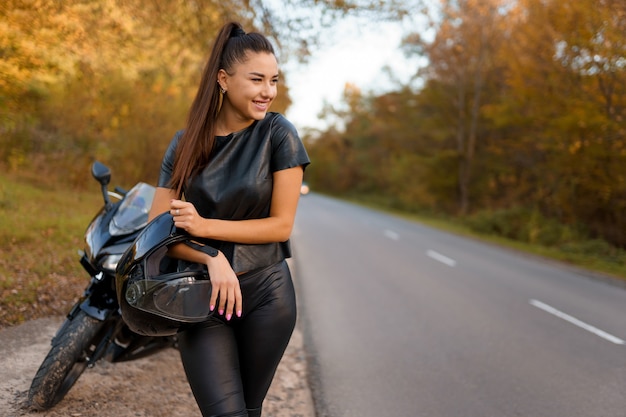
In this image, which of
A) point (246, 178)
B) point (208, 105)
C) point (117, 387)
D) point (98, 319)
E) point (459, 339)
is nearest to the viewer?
point (246, 178)

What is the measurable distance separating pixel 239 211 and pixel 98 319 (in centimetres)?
162

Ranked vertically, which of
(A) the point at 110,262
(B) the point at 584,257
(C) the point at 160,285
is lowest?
(B) the point at 584,257

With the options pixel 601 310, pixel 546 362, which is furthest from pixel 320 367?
pixel 601 310

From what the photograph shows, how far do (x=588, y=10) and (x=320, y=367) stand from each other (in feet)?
39.0

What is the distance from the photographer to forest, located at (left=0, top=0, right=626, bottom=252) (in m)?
10.1

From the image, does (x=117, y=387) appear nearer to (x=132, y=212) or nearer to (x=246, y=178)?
(x=132, y=212)

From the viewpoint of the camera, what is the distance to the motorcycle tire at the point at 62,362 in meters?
3.12

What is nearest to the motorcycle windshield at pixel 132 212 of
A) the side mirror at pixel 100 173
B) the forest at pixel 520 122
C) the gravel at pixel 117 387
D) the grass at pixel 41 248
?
the side mirror at pixel 100 173

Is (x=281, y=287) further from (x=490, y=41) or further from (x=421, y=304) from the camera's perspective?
(x=490, y=41)

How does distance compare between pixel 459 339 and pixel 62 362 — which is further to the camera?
pixel 459 339

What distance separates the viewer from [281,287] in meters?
2.10

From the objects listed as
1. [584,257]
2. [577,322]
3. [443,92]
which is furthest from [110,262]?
[443,92]

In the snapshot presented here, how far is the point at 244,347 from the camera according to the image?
2.07 m

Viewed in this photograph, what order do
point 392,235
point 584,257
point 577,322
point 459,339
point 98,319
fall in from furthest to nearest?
point 392,235 → point 584,257 → point 577,322 → point 459,339 → point 98,319
